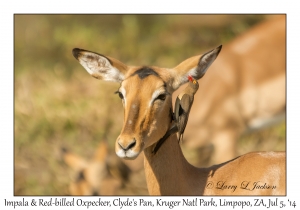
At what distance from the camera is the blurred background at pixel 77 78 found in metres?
10.9

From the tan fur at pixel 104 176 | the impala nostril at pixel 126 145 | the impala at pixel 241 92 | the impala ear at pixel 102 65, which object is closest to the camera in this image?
the impala nostril at pixel 126 145

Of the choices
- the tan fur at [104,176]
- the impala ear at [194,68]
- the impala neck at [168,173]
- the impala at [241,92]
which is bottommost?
the impala neck at [168,173]

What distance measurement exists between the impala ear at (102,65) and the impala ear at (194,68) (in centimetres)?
42

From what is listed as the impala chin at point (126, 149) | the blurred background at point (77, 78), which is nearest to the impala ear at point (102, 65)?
the impala chin at point (126, 149)

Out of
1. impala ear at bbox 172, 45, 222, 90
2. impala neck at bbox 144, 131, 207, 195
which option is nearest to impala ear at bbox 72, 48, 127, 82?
impala ear at bbox 172, 45, 222, 90

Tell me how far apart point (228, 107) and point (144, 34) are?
196 inches

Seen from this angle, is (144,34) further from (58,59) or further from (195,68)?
(195,68)

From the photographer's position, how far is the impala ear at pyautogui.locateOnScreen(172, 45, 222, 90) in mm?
5180

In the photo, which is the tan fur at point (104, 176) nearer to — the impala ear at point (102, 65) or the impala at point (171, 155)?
the impala ear at point (102, 65)

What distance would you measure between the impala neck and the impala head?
20 cm

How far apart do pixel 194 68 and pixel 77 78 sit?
8151 millimetres

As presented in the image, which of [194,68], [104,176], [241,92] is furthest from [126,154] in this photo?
[241,92]

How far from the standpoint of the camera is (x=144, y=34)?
14.9 metres
